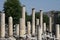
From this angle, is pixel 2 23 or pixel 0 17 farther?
pixel 0 17

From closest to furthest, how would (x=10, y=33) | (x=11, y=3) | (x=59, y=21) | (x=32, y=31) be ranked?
1. (x=10, y=33)
2. (x=32, y=31)
3. (x=11, y=3)
4. (x=59, y=21)

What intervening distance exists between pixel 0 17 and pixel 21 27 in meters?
2.99

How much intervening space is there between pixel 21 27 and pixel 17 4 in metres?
13.8

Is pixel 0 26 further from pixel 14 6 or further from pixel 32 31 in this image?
pixel 14 6

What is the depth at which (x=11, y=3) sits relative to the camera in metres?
35.1

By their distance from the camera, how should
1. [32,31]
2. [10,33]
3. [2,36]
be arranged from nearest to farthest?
[2,36]
[10,33]
[32,31]

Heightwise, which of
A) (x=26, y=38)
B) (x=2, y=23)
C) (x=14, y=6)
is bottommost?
(x=26, y=38)

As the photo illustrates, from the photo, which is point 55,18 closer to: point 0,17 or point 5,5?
point 5,5

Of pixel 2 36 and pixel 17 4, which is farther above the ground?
pixel 17 4

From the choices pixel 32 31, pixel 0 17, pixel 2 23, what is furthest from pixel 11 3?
pixel 2 23

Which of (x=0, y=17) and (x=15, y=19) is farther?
(x=15, y=19)

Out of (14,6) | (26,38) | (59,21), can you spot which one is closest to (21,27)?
(26,38)

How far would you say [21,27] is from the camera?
73.5 ft

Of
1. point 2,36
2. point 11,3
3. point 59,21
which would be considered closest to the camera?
point 2,36
